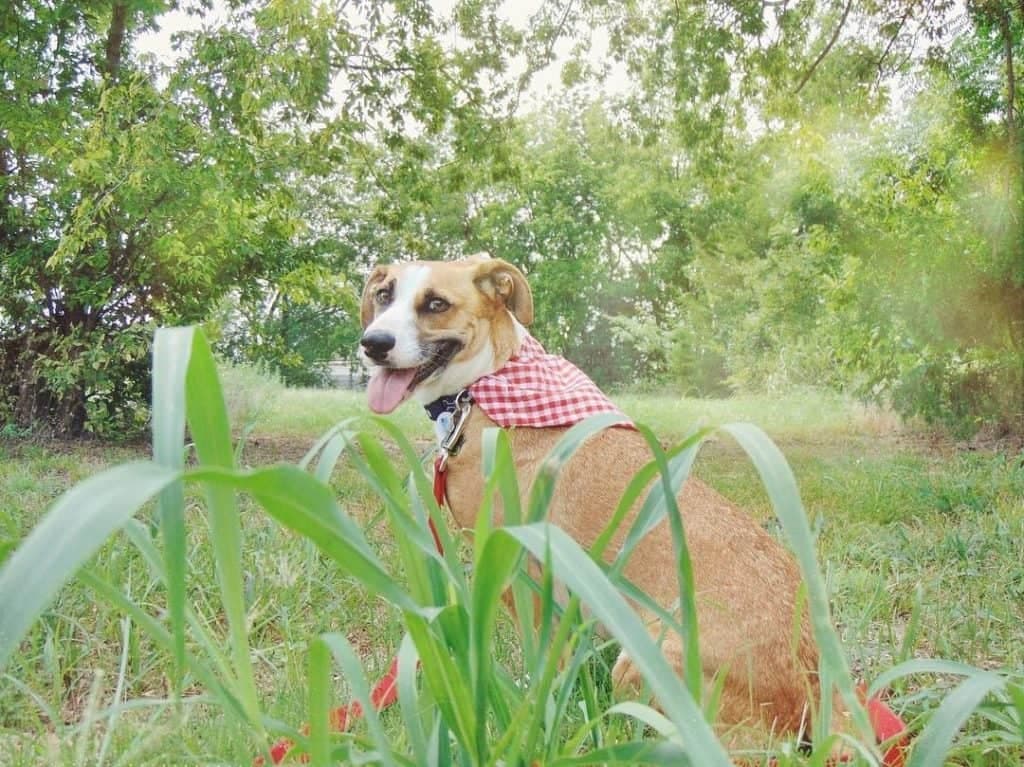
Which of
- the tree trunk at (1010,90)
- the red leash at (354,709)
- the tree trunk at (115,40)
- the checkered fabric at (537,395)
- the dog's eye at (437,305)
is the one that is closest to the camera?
the red leash at (354,709)

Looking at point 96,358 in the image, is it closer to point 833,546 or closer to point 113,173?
point 113,173

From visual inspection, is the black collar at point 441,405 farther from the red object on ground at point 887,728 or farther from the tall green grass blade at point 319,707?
the tall green grass blade at point 319,707

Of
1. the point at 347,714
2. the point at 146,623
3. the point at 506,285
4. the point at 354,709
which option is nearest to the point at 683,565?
the point at 146,623

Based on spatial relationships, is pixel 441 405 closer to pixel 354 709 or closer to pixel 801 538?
pixel 354 709

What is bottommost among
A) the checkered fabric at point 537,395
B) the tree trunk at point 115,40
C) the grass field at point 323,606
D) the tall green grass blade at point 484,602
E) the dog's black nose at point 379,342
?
the grass field at point 323,606

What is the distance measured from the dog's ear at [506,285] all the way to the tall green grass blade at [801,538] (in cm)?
241

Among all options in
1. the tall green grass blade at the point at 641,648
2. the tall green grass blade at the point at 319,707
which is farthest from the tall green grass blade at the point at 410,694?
the tall green grass blade at the point at 641,648

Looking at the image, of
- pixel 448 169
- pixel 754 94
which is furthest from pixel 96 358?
pixel 754 94

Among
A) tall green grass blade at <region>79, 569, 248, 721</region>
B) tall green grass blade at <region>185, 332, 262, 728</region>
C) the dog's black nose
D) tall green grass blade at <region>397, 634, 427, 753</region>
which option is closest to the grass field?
tall green grass blade at <region>79, 569, 248, 721</region>

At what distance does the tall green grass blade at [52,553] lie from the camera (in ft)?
1.90

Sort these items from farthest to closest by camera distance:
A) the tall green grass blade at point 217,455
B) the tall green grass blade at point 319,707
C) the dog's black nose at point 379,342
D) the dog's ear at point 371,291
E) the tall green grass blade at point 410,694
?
the dog's ear at point 371,291
the dog's black nose at point 379,342
the tall green grass blade at point 410,694
the tall green grass blade at point 319,707
the tall green grass blade at point 217,455

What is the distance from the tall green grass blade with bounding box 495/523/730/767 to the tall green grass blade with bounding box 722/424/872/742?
0.14 metres

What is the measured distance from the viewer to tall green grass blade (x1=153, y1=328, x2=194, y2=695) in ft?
2.43

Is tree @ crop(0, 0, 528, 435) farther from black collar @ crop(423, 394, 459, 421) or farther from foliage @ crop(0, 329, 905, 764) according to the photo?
foliage @ crop(0, 329, 905, 764)
